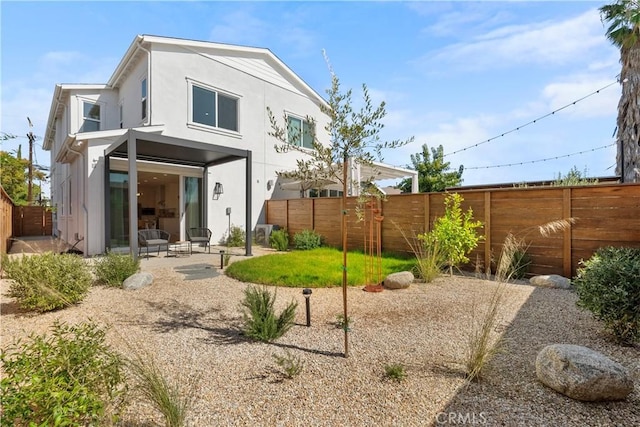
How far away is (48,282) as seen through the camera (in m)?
4.85

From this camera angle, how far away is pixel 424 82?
8.29m

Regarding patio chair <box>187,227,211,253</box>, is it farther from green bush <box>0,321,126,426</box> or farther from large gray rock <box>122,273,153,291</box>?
green bush <box>0,321,126,426</box>

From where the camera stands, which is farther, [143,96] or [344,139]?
[143,96]

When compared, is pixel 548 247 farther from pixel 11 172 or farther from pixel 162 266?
pixel 11 172

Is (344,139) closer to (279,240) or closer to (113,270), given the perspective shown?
(113,270)

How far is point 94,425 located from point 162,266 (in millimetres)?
7199

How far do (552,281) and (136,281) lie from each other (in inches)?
337

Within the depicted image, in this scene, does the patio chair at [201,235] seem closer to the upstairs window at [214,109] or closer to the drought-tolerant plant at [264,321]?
the upstairs window at [214,109]

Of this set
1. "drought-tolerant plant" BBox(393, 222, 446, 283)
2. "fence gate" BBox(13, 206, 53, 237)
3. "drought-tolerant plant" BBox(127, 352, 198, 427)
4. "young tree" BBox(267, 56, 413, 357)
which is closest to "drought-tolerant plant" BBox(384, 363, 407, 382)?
"young tree" BBox(267, 56, 413, 357)

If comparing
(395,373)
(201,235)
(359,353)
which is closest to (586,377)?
(395,373)

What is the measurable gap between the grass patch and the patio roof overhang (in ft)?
7.71

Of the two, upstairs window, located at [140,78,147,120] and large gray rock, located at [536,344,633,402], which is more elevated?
A: upstairs window, located at [140,78,147,120]

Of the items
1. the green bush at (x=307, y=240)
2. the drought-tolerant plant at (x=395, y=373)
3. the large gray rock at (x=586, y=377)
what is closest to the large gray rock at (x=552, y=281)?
the large gray rock at (x=586, y=377)

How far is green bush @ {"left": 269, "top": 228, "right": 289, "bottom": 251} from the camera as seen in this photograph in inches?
464
